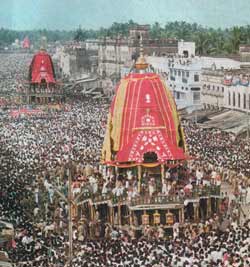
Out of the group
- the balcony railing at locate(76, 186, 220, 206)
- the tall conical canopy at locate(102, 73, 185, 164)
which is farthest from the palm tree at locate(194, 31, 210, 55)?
the balcony railing at locate(76, 186, 220, 206)

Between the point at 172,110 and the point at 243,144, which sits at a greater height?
the point at 172,110

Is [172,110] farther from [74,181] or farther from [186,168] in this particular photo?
[74,181]

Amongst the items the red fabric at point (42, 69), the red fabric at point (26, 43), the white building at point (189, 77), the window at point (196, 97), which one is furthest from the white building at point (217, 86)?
the red fabric at point (42, 69)

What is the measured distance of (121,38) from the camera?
57.2m

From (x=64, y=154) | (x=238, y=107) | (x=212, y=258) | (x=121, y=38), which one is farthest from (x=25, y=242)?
(x=121, y=38)

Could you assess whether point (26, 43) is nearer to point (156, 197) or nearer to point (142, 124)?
point (142, 124)

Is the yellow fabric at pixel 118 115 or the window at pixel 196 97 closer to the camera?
the yellow fabric at pixel 118 115

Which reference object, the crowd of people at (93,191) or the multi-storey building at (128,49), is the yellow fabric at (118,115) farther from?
the multi-storey building at (128,49)

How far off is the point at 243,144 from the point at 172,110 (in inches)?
287

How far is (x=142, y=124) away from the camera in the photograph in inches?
811

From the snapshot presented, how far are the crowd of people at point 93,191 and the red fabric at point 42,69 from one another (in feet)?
54.1

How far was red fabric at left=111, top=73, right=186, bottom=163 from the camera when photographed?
2039 centimetres

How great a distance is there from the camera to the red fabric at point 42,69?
51.7 m

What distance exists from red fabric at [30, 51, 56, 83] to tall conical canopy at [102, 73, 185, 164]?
99.8 ft
